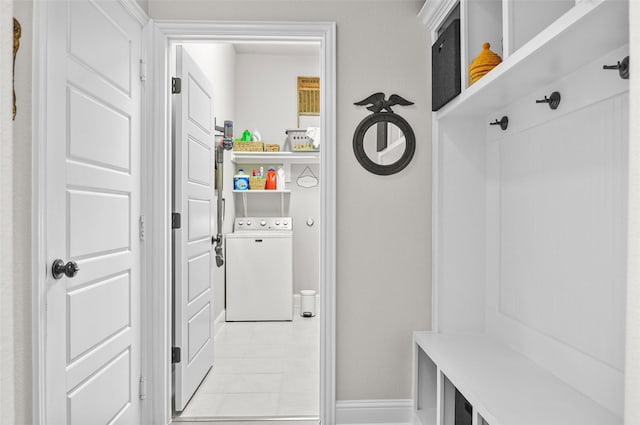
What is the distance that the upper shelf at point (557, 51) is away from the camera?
1.15 meters

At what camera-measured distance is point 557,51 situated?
1.39 metres

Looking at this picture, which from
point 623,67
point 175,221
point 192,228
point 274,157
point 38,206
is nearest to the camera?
point 623,67

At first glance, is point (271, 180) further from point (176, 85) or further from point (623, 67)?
point (623, 67)

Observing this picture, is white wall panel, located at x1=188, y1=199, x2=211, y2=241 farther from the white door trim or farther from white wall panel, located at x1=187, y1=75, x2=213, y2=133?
the white door trim

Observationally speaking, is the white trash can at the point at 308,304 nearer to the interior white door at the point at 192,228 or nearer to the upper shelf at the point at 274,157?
the upper shelf at the point at 274,157

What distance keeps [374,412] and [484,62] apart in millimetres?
1830

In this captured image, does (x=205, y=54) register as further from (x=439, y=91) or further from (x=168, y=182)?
(x=439, y=91)

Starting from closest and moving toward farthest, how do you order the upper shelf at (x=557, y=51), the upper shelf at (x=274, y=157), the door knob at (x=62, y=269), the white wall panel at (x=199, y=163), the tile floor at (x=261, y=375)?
the upper shelf at (x=557, y=51) < the door knob at (x=62, y=269) < the tile floor at (x=261, y=375) < the white wall panel at (x=199, y=163) < the upper shelf at (x=274, y=157)

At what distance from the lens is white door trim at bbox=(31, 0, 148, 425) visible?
1.45 metres

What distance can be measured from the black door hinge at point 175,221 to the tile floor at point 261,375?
1.09m

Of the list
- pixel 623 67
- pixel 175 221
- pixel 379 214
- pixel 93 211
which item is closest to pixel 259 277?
pixel 175 221

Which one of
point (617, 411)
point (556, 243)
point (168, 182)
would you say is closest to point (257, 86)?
point (168, 182)

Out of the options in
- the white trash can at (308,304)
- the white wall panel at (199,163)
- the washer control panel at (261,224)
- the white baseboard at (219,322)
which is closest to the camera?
the white wall panel at (199,163)

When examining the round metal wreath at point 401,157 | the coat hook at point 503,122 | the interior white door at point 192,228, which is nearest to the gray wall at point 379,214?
the round metal wreath at point 401,157
